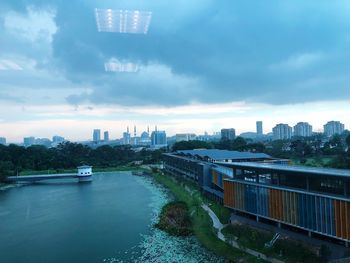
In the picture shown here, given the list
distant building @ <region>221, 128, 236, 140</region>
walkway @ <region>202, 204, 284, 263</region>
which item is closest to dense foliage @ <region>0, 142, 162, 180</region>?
walkway @ <region>202, 204, 284, 263</region>

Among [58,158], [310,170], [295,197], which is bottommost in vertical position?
[295,197]

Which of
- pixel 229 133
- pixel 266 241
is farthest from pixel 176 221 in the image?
pixel 229 133

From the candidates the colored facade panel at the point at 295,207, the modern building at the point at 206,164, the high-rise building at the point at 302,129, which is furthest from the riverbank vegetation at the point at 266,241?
the high-rise building at the point at 302,129

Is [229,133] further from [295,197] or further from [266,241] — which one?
[295,197]

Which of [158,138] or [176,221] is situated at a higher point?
[158,138]

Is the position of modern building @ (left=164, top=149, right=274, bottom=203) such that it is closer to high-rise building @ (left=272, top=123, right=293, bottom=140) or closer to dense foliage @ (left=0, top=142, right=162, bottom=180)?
dense foliage @ (left=0, top=142, right=162, bottom=180)

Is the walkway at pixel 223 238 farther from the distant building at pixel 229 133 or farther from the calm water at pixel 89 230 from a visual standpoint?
the distant building at pixel 229 133

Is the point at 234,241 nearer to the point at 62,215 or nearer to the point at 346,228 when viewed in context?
the point at 346,228
